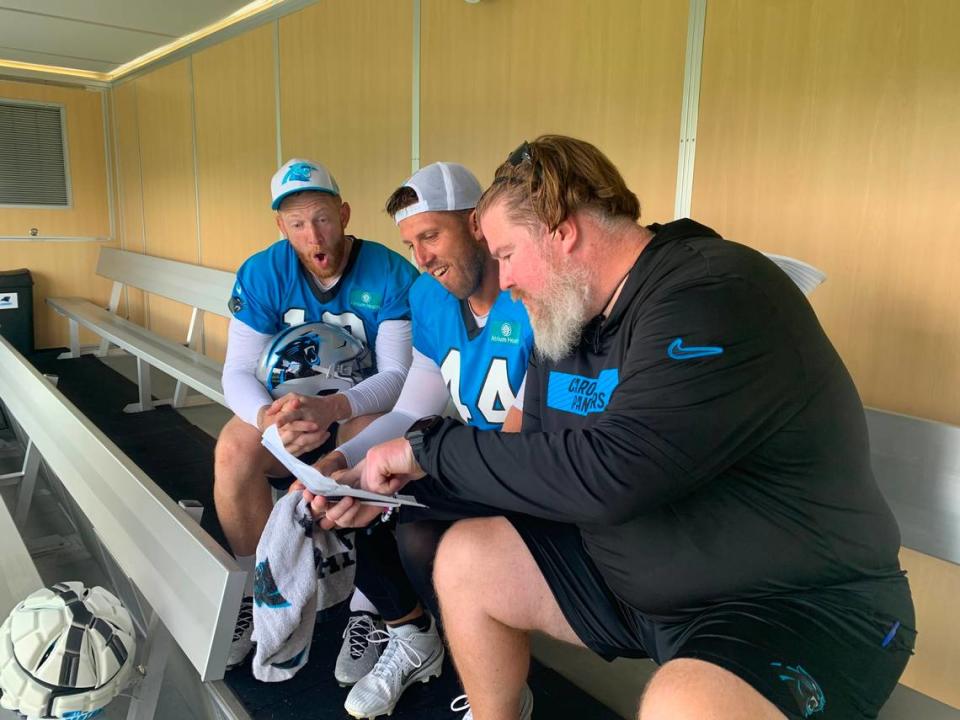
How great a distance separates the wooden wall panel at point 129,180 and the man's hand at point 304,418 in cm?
567

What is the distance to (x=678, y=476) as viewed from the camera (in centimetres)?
100

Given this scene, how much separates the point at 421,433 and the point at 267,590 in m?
0.61

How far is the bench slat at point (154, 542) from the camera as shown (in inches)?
53.2

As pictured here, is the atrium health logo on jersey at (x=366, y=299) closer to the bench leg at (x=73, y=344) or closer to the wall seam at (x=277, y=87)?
the wall seam at (x=277, y=87)

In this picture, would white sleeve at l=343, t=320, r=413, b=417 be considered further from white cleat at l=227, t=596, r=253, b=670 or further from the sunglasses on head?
the sunglasses on head

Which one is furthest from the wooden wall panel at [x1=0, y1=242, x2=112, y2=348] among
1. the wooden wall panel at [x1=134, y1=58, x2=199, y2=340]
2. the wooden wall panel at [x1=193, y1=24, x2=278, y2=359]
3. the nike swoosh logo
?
the nike swoosh logo

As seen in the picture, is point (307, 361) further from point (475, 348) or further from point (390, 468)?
point (390, 468)

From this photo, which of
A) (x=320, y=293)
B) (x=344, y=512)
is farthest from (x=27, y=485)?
(x=344, y=512)

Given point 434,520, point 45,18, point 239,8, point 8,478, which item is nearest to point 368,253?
point 434,520

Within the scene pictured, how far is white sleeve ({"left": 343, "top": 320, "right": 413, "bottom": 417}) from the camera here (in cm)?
208

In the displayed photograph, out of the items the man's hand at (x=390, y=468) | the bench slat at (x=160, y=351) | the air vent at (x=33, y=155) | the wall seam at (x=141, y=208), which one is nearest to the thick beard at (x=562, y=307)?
the man's hand at (x=390, y=468)

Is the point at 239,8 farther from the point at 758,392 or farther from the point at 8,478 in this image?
the point at 758,392

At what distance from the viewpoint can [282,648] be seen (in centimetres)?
171

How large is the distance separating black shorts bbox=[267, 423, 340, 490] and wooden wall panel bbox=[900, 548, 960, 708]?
1.60 metres
